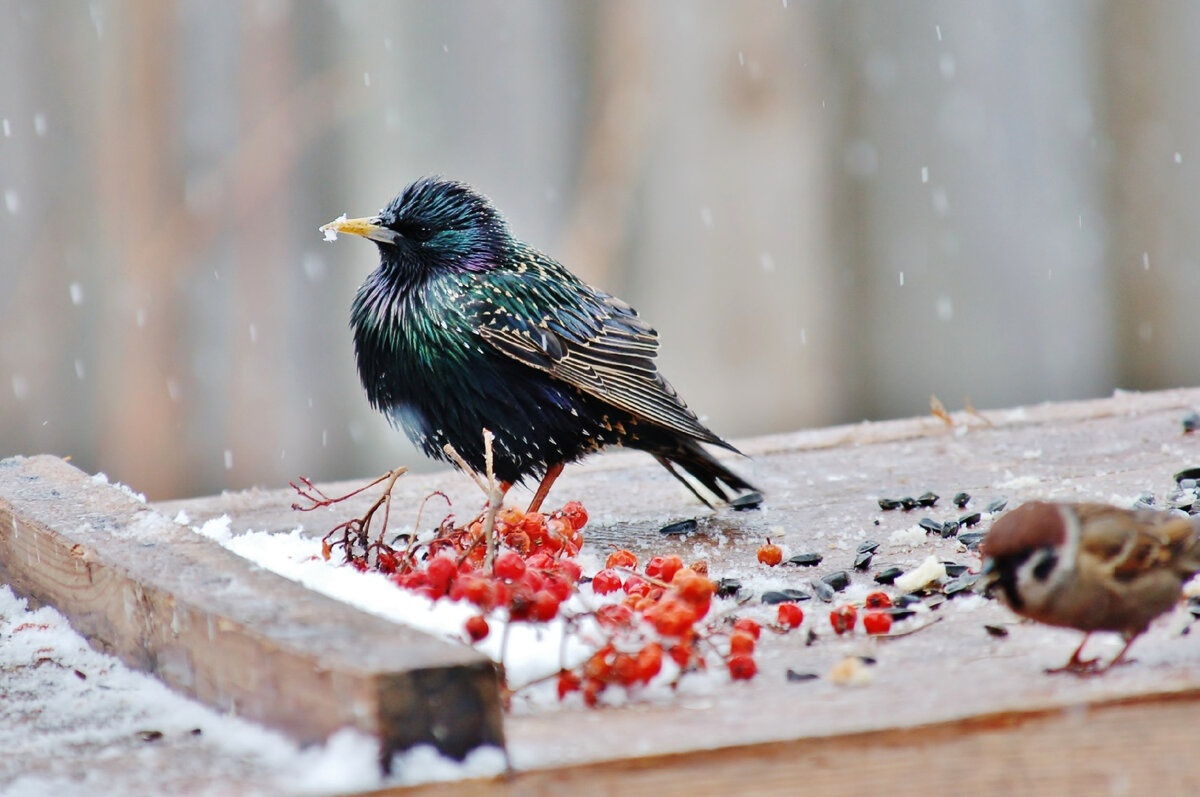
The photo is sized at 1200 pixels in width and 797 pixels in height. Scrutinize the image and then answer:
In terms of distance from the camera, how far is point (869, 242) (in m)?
5.14

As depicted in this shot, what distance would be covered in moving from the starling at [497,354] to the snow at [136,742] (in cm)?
105

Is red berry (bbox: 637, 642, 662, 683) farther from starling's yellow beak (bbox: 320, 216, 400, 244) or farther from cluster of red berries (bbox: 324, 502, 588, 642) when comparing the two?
starling's yellow beak (bbox: 320, 216, 400, 244)

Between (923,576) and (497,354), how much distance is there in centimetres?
107

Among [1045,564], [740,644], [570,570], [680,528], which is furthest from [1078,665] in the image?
[680,528]

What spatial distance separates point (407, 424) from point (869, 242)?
106 inches

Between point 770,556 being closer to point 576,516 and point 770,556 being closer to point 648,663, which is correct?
point 576,516

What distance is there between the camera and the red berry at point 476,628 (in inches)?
66.1

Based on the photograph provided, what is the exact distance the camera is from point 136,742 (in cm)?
156

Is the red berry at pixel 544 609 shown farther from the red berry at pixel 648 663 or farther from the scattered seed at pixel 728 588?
the scattered seed at pixel 728 588

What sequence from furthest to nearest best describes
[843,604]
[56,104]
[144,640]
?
[56,104]
[843,604]
[144,640]

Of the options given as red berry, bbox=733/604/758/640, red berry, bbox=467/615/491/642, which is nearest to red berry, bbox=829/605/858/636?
red berry, bbox=733/604/758/640

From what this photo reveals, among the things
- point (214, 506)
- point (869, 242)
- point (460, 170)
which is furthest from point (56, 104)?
point (869, 242)

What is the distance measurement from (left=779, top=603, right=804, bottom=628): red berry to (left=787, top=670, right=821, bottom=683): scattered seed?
243mm

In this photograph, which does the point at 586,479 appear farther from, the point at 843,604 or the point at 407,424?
the point at 843,604
